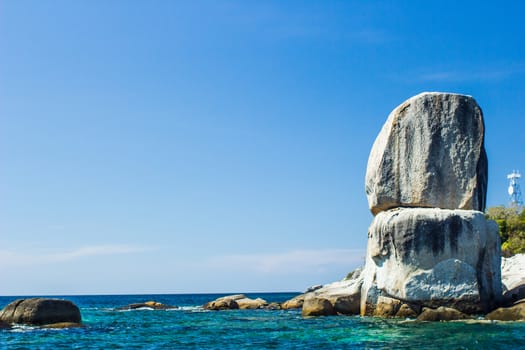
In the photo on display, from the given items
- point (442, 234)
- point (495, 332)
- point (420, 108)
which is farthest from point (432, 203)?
point (495, 332)

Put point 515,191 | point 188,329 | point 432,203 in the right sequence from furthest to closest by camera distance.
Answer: point 515,191 < point 432,203 < point 188,329

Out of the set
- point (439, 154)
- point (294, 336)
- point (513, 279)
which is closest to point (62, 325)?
point (294, 336)

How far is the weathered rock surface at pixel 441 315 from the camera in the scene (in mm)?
29938

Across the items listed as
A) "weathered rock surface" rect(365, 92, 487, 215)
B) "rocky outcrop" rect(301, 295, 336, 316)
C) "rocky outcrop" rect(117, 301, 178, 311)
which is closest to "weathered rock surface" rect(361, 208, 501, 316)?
"weathered rock surface" rect(365, 92, 487, 215)

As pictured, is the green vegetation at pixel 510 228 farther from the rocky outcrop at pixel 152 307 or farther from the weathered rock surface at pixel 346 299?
the rocky outcrop at pixel 152 307

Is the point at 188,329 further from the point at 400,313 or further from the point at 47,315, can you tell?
the point at 400,313

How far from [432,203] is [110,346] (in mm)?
19099

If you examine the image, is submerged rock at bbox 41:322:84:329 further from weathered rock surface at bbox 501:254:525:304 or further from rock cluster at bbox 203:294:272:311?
weathered rock surface at bbox 501:254:525:304

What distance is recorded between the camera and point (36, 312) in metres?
31.6

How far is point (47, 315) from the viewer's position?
3183 cm

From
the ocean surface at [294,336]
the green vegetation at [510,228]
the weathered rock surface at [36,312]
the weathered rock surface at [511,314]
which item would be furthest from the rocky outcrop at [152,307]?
the weathered rock surface at [511,314]

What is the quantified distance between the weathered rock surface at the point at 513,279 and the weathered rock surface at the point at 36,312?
2344 centimetres

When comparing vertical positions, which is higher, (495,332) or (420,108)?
(420,108)

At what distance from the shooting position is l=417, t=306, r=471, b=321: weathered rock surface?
29938 millimetres
